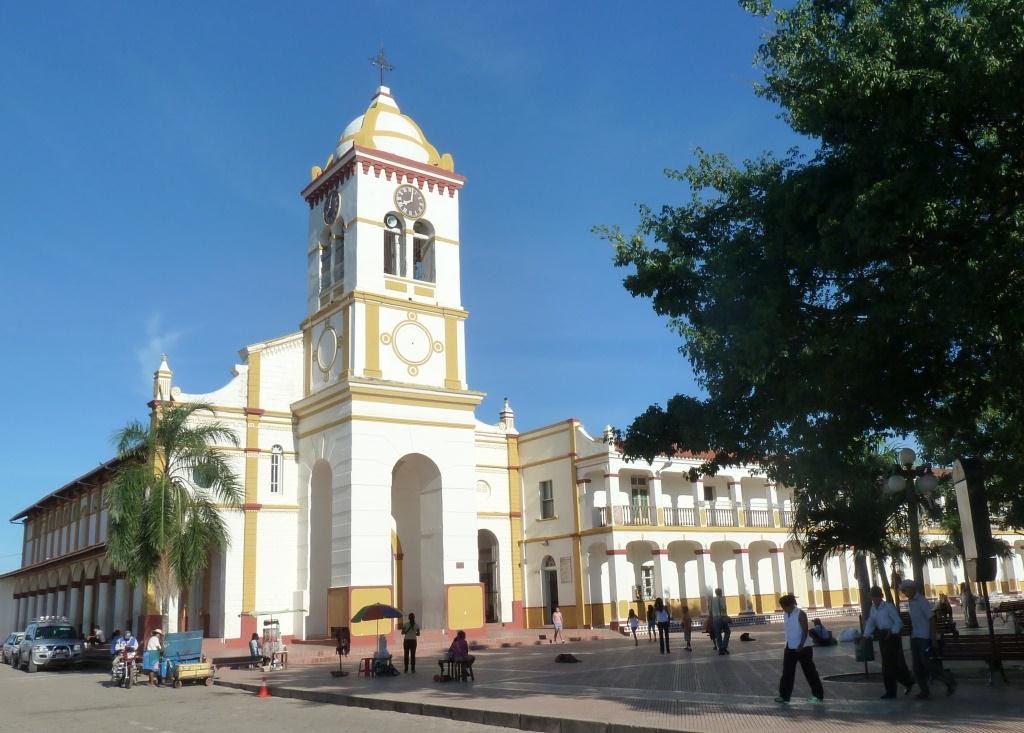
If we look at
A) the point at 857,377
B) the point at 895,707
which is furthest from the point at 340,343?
the point at 895,707

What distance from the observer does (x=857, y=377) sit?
12.9 m

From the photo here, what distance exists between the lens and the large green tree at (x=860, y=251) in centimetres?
1062

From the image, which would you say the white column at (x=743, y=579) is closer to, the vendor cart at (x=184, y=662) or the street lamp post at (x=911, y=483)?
the street lamp post at (x=911, y=483)

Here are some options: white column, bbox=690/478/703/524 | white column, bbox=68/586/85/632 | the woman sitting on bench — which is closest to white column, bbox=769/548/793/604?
white column, bbox=690/478/703/524

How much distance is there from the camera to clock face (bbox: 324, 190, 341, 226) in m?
33.4

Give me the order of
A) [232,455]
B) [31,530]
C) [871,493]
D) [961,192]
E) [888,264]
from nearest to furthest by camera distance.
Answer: [961,192] → [888,264] → [871,493] → [232,455] → [31,530]

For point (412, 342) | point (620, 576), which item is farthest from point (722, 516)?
point (412, 342)

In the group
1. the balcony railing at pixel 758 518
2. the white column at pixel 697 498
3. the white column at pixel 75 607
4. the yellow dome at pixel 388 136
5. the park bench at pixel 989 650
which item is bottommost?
the park bench at pixel 989 650

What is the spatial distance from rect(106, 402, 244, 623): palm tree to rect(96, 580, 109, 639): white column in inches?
455

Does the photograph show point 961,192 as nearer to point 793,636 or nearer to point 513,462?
point 793,636

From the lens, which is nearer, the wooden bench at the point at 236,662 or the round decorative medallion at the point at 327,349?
the wooden bench at the point at 236,662

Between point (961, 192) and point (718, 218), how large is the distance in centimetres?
471

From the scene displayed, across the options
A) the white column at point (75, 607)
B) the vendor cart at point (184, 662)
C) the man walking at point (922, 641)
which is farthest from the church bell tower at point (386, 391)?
the man walking at point (922, 641)

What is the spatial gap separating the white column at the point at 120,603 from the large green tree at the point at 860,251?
24626mm
